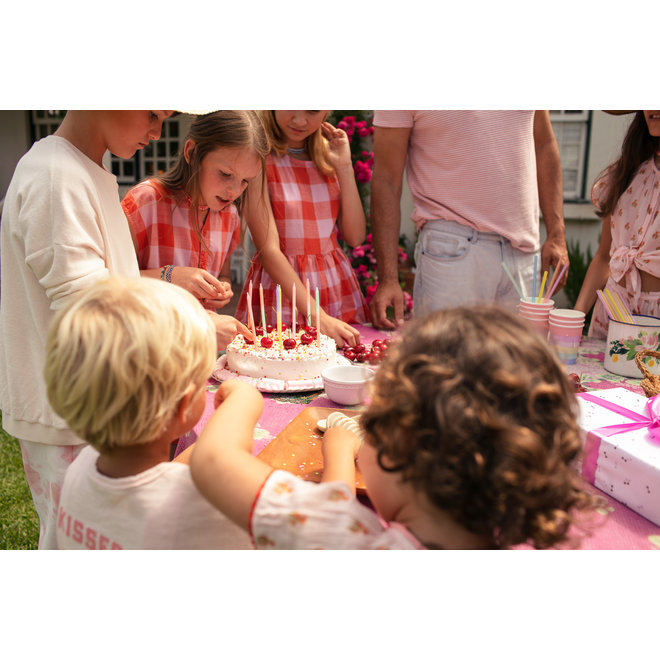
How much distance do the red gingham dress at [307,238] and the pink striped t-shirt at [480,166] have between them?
33 centimetres

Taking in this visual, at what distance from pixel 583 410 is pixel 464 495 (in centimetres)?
60

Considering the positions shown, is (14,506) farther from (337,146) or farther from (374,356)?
(337,146)

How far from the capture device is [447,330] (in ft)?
2.19

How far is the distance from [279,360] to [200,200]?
62cm

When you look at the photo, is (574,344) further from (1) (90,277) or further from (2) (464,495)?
(1) (90,277)

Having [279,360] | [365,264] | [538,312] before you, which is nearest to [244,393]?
[279,360]

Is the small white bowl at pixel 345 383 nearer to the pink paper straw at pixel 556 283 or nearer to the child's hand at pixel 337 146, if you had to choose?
the pink paper straw at pixel 556 283

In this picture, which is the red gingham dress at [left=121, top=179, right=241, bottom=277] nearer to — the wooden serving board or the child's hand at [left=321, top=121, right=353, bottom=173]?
the child's hand at [left=321, top=121, right=353, bottom=173]

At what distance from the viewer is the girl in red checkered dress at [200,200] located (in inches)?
65.2

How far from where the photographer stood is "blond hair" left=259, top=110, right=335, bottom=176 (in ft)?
6.43

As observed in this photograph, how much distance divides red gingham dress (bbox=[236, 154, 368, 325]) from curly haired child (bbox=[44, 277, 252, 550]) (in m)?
1.25

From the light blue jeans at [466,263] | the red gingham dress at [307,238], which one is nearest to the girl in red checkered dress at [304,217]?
the red gingham dress at [307,238]

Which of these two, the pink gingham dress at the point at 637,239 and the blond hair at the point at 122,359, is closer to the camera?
the blond hair at the point at 122,359

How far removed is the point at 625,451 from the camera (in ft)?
3.26
